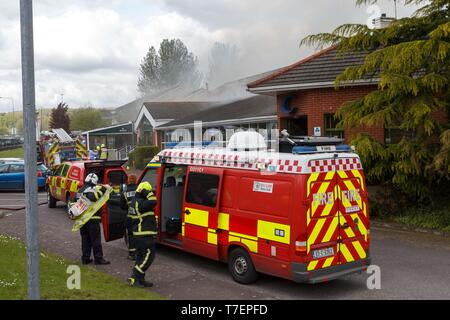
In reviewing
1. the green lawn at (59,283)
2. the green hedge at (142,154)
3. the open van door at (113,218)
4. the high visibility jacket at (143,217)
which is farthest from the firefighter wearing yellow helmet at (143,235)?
the green hedge at (142,154)

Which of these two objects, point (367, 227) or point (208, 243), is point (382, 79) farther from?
point (208, 243)

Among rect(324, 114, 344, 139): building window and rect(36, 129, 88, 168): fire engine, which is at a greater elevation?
rect(324, 114, 344, 139): building window

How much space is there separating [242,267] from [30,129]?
419 cm

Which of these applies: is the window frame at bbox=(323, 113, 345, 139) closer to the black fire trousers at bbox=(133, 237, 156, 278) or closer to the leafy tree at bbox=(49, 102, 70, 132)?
the black fire trousers at bbox=(133, 237, 156, 278)

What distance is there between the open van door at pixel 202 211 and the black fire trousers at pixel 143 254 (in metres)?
1.04

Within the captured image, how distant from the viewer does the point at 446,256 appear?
8836 millimetres

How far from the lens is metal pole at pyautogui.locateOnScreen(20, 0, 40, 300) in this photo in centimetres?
406

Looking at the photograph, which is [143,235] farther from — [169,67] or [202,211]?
[169,67]

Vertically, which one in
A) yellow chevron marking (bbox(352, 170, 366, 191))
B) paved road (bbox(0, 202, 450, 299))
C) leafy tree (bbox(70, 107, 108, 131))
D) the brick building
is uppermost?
leafy tree (bbox(70, 107, 108, 131))

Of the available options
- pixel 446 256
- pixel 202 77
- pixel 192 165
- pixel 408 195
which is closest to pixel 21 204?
pixel 192 165

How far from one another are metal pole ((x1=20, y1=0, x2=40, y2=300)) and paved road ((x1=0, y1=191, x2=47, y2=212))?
1261 centimetres

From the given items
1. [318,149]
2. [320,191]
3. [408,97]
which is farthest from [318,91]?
[320,191]

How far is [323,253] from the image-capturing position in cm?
670

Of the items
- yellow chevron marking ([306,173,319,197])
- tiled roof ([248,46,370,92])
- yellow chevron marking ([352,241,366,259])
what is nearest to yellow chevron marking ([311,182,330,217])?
yellow chevron marking ([306,173,319,197])
